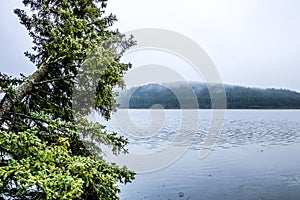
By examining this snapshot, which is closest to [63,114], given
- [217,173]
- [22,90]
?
[22,90]

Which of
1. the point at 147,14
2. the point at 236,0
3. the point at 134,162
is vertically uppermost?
the point at 236,0

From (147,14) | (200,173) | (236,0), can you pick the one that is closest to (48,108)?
(200,173)

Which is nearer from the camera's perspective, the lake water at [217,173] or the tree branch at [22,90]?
the tree branch at [22,90]

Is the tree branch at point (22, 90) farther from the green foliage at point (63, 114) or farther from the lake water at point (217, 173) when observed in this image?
the lake water at point (217, 173)

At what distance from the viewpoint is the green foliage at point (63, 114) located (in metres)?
3.74

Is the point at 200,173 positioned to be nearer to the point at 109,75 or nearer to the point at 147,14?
the point at 147,14

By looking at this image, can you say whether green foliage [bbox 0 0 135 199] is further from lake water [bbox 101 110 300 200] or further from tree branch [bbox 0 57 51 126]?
lake water [bbox 101 110 300 200]

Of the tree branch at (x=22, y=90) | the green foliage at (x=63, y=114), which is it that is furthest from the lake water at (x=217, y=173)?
the tree branch at (x=22, y=90)

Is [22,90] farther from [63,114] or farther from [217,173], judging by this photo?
[217,173]

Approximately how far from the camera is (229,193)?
21344mm

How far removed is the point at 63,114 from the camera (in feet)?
24.8

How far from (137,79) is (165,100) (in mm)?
152271

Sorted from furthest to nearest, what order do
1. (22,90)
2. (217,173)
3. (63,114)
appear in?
(217,173), (63,114), (22,90)

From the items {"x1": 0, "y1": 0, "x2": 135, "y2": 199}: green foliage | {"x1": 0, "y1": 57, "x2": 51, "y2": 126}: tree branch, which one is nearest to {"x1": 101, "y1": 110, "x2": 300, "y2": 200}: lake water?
{"x1": 0, "y1": 0, "x2": 135, "y2": 199}: green foliage
